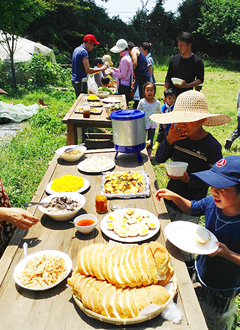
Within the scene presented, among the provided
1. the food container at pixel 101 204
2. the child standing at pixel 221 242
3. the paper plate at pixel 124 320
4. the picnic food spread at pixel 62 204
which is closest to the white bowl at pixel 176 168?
the child standing at pixel 221 242

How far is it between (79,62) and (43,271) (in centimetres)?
621

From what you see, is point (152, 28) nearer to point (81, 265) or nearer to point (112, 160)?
point (112, 160)

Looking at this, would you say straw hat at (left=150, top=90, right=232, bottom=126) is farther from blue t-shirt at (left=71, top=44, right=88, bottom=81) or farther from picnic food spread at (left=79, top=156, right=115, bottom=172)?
blue t-shirt at (left=71, top=44, right=88, bottom=81)

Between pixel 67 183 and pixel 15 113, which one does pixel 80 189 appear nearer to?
pixel 67 183

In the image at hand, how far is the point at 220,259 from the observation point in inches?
79.0

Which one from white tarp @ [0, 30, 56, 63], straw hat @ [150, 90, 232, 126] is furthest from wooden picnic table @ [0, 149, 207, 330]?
white tarp @ [0, 30, 56, 63]

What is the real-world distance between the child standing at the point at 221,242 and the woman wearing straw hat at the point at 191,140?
1.65 feet

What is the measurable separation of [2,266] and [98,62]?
8.22m

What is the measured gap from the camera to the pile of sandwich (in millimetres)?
1358

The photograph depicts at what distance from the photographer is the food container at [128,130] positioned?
3078mm

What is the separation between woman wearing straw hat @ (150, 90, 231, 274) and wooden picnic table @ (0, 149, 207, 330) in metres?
0.48

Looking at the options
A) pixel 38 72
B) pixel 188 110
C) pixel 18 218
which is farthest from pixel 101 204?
pixel 38 72

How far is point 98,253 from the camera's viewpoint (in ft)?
5.31

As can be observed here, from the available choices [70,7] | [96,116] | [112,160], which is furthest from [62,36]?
[112,160]
